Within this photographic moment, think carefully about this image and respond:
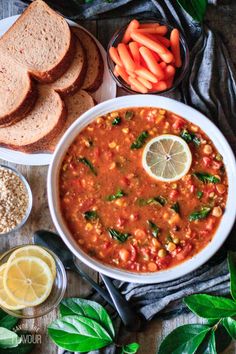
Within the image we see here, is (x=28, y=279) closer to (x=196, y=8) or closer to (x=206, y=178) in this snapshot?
(x=206, y=178)

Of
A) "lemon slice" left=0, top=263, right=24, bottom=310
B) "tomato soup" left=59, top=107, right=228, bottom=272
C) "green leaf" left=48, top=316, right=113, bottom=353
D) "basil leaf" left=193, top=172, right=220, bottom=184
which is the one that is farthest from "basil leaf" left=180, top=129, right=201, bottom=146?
"lemon slice" left=0, top=263, right=24, bottom=310

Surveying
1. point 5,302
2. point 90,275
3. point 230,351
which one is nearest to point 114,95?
point 90,275

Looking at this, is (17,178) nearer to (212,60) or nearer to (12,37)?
(12,37)

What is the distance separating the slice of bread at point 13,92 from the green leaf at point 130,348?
1.83 m

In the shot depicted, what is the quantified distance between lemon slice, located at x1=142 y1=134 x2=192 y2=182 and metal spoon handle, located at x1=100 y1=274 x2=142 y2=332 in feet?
2.82

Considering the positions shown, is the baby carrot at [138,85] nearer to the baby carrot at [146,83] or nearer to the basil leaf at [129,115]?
the baby carrot at [146,83]

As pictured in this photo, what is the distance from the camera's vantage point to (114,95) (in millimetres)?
5008

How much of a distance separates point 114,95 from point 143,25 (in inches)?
22.0

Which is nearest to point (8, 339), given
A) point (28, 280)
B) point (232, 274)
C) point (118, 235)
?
point (28, 280)

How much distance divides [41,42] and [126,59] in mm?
667

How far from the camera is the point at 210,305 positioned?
15.2ft

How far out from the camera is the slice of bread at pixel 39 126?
4.85m

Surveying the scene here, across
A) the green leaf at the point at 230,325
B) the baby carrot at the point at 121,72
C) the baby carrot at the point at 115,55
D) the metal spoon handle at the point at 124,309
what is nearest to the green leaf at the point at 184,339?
the green leaf at the point at 230,325

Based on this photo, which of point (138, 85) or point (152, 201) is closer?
point (152, 201)
